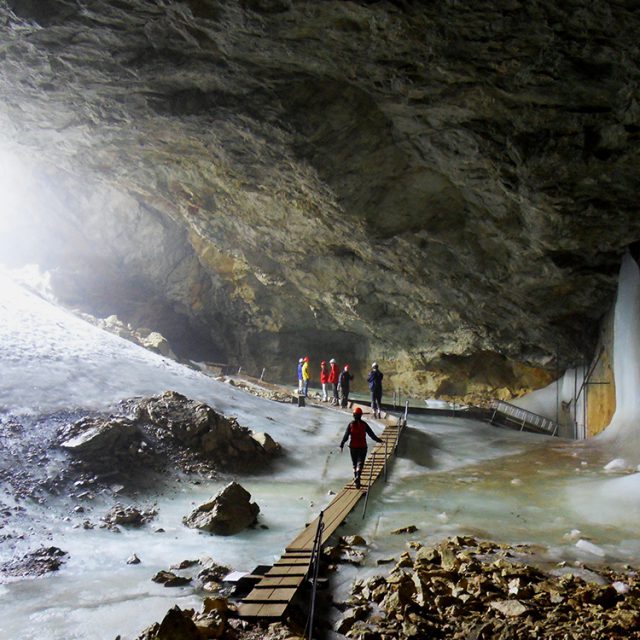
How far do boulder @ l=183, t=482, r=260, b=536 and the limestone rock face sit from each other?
25.2 feet

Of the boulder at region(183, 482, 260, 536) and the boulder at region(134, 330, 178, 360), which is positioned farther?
the boulder at region(134, 330, 178, 360)

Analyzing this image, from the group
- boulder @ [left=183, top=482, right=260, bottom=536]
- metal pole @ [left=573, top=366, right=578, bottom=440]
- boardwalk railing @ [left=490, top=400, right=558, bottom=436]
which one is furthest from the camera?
boardwalk railing @ [left=490, top=400, right=558, bottom=436]

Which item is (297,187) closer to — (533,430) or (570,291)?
(570,291)

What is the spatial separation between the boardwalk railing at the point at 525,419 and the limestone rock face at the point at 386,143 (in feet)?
6.28

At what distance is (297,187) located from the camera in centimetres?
1600

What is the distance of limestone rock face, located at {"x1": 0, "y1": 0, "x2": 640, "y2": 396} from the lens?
880cm

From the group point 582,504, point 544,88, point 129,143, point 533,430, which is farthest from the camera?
point 533,430

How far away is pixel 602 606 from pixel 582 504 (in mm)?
4571

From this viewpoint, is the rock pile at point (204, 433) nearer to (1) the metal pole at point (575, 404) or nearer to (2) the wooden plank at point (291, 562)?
(2) the wooden plank at point (291, 562)

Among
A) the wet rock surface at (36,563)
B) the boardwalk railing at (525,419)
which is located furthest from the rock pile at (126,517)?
the boardwalk railing at (525,419)

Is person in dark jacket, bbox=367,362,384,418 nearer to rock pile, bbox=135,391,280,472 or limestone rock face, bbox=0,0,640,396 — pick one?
limestone rock face, bbox=0,0,640,396

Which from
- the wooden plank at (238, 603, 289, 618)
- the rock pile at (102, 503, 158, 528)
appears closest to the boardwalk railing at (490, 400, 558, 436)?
the rock pile at (102, 503, 158, 528)

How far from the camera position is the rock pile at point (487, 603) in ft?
13.3

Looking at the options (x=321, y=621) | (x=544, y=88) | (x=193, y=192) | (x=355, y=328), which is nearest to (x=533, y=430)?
(x=355, y=328)
